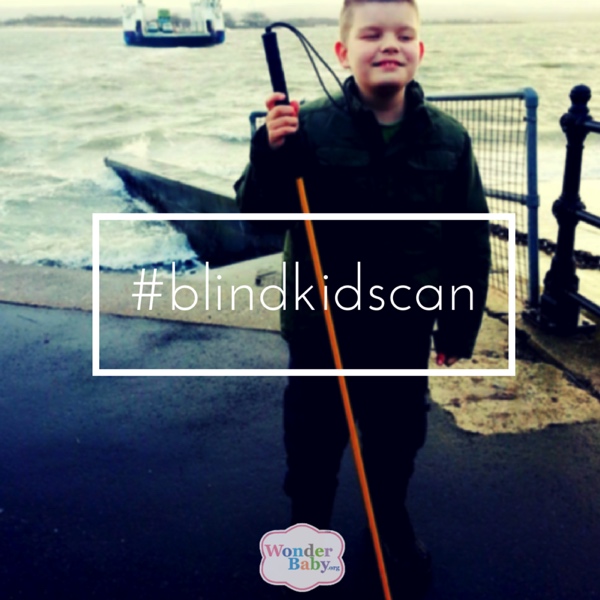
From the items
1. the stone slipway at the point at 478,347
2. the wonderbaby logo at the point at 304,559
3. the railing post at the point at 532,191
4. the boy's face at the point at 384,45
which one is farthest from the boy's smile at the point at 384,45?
the railing post at the point at 532,191

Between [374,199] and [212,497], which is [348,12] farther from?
[212,497]

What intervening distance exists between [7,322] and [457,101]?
121 inches

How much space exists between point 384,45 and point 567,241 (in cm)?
228

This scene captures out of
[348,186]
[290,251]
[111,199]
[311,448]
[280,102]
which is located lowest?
[111,199]

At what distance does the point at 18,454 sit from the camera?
3.19 metres

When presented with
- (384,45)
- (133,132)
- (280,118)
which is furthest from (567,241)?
(133,132)

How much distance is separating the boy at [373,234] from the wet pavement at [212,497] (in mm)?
339

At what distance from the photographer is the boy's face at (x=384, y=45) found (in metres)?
1.98

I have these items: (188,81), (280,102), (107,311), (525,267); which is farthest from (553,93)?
(280,102)

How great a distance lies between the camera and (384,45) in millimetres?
1977

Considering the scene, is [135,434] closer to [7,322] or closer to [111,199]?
[7,322]

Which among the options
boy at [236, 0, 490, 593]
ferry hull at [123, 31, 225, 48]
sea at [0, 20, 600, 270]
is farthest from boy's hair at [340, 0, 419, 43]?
ferry hull at [123, 31, 225, 48]

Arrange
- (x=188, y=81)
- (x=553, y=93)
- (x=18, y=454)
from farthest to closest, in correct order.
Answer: (x=188, y=81) → (x=553, y=93) → (x=18, y=454)

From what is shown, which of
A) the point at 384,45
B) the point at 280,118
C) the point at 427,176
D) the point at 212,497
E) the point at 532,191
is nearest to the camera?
the point at 280,118
